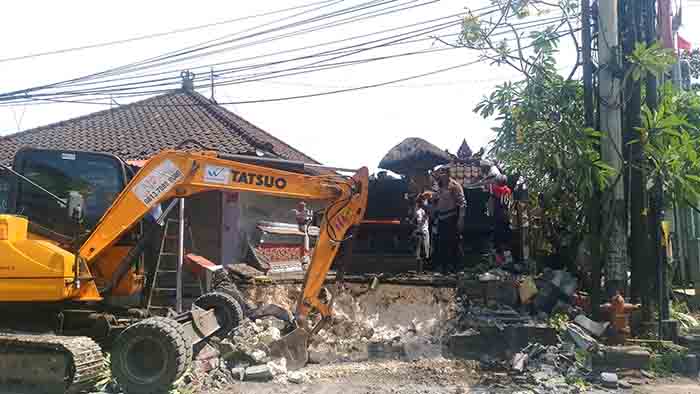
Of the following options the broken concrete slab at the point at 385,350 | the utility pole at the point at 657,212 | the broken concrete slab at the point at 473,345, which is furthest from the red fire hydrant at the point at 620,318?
the broken concrete slab at the point at 385,350

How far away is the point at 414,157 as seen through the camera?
538 inches

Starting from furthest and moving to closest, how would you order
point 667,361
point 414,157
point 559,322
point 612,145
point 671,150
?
point 414,157
point 612,145
point 559,322
point 671,150
point 667,361

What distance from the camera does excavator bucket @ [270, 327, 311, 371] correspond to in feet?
24.7

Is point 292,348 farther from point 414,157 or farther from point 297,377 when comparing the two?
point 414,157

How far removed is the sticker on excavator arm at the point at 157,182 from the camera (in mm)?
6871

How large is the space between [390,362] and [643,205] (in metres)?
4.21

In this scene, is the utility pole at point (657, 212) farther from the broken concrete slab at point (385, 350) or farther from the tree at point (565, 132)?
the broken concrete slab at point (385, 350)

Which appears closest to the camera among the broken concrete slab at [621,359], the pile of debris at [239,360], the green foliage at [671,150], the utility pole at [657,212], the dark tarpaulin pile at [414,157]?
the pile of debris at [239,360]

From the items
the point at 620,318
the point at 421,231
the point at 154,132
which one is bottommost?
the point at 620,318

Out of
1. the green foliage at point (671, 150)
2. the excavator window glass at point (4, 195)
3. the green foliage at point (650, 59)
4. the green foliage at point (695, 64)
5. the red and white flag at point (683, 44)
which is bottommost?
the excavator window glass at point (4, 195)

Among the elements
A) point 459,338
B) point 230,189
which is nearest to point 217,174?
point 230,189

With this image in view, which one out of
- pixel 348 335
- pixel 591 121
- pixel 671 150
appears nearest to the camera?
pixel 671 150

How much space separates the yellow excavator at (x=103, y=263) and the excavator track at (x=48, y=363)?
1cm

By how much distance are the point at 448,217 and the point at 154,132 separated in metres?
8.59
